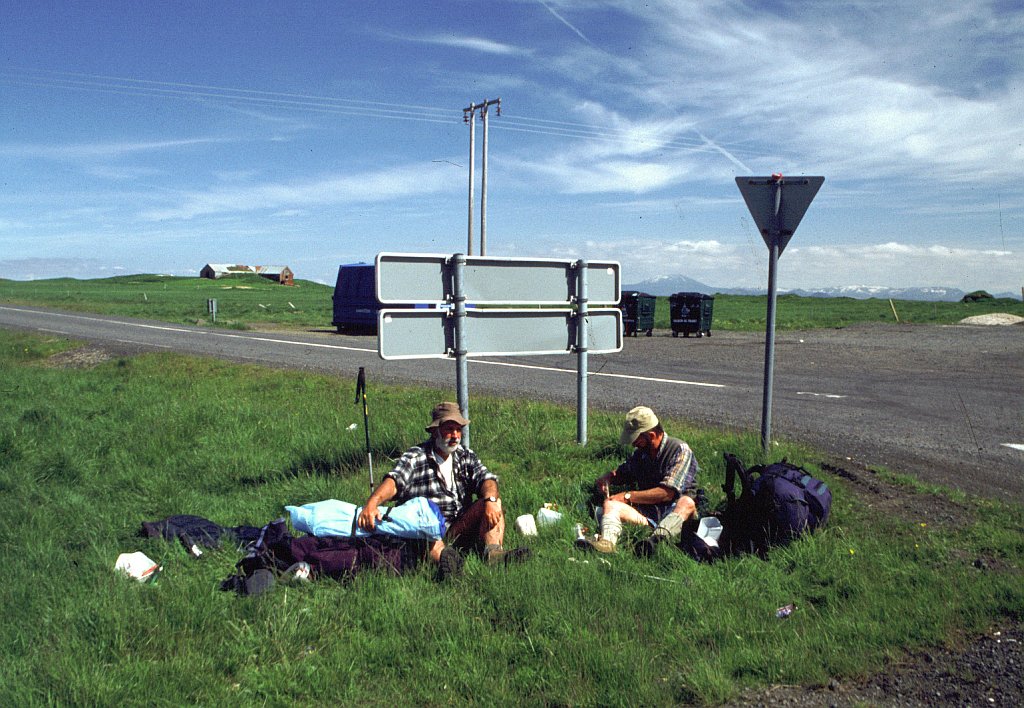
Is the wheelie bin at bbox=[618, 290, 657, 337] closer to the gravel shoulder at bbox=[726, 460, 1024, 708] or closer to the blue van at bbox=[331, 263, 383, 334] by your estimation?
the blue van at bbox=[331, 263, 383, 334]

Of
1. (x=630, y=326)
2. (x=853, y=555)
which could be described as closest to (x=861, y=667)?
(x=853, y=555)

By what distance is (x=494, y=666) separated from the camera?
3.79 meters

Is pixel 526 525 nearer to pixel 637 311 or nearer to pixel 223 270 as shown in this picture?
pixel 637 311

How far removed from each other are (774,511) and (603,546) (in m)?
1.10

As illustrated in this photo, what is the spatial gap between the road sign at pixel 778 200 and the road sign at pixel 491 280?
4.62 ft

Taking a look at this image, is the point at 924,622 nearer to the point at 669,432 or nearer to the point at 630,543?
the point at 630,543

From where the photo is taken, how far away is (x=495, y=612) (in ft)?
14.5

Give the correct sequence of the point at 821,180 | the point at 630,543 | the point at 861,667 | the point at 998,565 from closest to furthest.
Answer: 1. the point at 861,667
2. the point at 998,565
3. the point at 630,543
4. the point at 821,180

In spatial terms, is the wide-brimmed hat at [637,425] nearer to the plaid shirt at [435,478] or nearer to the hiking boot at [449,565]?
the plaid shirt at [435,478]

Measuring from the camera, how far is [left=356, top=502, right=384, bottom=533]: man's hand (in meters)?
5.08

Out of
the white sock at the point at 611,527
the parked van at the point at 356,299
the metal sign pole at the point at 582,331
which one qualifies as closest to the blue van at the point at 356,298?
the parked van at the point at 356,299

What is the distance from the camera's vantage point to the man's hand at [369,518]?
5078 mm

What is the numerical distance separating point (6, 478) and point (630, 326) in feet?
64.1

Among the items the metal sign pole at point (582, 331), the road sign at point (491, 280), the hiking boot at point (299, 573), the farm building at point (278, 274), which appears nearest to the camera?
the hiking boot at point (299, 573)
